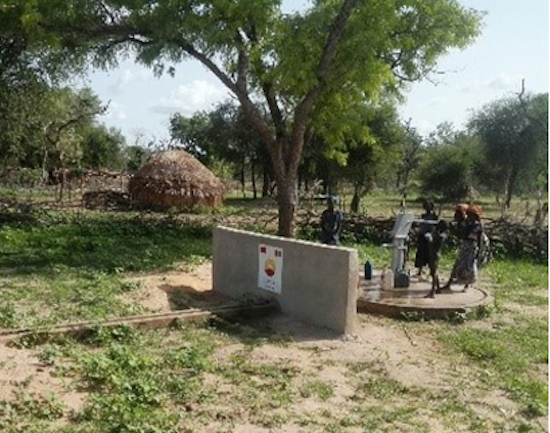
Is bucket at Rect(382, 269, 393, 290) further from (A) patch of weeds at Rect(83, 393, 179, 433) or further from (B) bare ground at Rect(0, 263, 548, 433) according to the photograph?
→ (A) patch of weeds at Rect(83, 393, 179, 433)

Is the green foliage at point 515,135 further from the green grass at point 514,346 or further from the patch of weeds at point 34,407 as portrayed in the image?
the patch of weeds at point 34,407

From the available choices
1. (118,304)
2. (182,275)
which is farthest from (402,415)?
(182,275)

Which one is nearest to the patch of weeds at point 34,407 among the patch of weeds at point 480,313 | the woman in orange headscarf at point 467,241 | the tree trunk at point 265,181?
the patch of weeds at point 480,313

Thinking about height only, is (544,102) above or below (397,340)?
above

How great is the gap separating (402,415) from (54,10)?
1245 centimetres

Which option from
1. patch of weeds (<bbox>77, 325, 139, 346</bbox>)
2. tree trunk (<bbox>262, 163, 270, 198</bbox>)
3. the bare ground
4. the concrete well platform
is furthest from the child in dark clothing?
tree trunk (<bbox>262, 163, 270, 198</bbox>)

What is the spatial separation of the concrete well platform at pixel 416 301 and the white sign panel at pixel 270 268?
1.27 meters

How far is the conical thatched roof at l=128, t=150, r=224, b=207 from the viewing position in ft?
80.4

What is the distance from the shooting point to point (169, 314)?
8297 mm

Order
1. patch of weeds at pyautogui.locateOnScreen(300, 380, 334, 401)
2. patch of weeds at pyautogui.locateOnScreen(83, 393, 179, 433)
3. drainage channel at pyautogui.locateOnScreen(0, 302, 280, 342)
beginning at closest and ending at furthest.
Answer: patch of weeds at pyautogui.locateOnScreen(83, 393, 179, 433) < patch of weeds at pyautogui.locateOnScreen(300, 380, 334, 401) < drainage channel at pyautogui.locateOnScreen(0, 302, 280, 342)

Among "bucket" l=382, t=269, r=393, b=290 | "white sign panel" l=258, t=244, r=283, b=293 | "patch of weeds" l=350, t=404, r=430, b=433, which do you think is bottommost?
"patch of weeds" l=350, t=404, r=430, b=433

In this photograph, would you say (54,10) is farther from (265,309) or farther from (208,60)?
(265,309)

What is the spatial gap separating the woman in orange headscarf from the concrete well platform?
30cm

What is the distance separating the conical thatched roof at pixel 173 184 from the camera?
24516 mm
